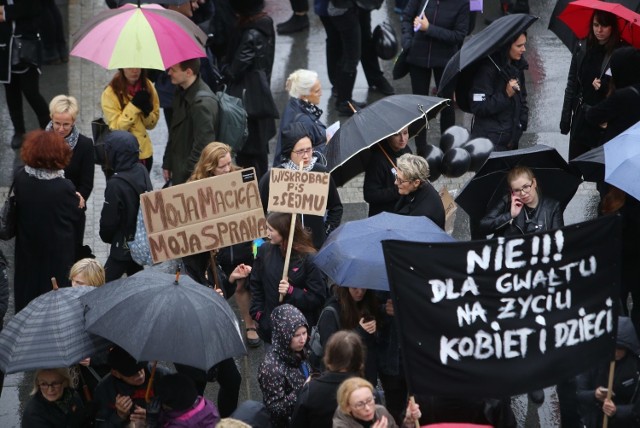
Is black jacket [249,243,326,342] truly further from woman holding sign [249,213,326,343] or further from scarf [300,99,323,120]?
scarf [300,99,323,120]

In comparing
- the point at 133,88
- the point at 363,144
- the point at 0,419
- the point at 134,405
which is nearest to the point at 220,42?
the point at 133,88

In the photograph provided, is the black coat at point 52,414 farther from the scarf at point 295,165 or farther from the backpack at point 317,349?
the scarf at point 295,165

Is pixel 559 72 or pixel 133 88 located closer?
pixel 133 88

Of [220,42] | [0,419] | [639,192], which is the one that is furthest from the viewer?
[220,42]

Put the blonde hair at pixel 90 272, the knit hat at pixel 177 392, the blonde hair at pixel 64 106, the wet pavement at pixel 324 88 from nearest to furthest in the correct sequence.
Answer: the knit hat at pixel 177 392, the blonde hair at pixel 90 272, the blonde hair at pixel 64 106, the wet pavement at pixel 324 88

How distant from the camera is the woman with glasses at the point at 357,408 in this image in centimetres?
607

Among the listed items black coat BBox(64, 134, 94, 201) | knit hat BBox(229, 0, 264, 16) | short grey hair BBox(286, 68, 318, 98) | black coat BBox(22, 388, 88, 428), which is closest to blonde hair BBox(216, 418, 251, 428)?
black coat BBox(22, 388, 88, 428)

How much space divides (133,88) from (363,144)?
2438mm

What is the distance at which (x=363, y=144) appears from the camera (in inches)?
337

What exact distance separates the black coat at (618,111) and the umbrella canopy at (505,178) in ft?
5.25

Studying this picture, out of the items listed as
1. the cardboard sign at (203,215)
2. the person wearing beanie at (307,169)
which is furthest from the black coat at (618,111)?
the cardboard sign at (203,215)

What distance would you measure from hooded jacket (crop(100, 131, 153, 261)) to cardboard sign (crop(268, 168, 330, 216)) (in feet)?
Result: 3.93

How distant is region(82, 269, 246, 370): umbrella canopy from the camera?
6.40 metres

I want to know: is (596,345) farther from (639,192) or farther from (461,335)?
(639,192)
